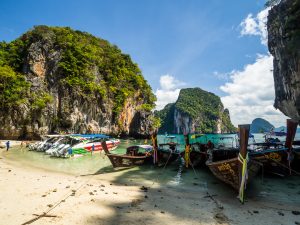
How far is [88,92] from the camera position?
43.5 m

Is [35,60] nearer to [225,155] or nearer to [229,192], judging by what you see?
[225,155]

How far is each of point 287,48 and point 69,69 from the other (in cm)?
3652

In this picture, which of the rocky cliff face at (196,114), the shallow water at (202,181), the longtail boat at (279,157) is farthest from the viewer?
the rocky cliff face at (196,114)

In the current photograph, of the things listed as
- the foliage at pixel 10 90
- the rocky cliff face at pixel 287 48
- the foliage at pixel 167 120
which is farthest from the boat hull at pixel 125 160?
the foliage at pixel 167 120

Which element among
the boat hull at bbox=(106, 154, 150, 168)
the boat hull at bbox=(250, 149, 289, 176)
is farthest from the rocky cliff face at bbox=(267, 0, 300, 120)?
the boat hull at bbox=(106, 154, 150, 168)

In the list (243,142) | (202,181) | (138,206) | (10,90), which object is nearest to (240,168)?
(243,142)

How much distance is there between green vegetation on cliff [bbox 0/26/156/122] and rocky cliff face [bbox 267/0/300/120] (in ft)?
107

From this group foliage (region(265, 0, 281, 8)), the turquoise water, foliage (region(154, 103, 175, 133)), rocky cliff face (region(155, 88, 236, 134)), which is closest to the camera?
the turquoise water

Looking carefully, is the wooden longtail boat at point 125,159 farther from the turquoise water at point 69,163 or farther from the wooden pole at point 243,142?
the wooden pole at point 243,142

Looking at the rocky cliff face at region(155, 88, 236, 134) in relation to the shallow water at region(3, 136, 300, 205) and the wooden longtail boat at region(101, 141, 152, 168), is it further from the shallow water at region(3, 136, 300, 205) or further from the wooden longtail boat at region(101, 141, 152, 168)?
the shallow water at region(3, 136, 300, 205)

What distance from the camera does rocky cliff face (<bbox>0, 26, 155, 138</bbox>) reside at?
3747 centimetres

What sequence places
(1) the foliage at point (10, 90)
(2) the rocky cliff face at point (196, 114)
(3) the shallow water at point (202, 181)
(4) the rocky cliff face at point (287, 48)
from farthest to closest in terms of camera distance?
(2) the rocky cliff face at point (196, 114)
(1) the foliage at point (10, 90)
(4) the rocky cliff face at point (287, 48)
(3) the shallow water at point (202, 181)

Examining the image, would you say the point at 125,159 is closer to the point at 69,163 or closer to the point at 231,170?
the point at 69,163

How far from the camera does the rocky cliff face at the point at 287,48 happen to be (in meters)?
14.2
